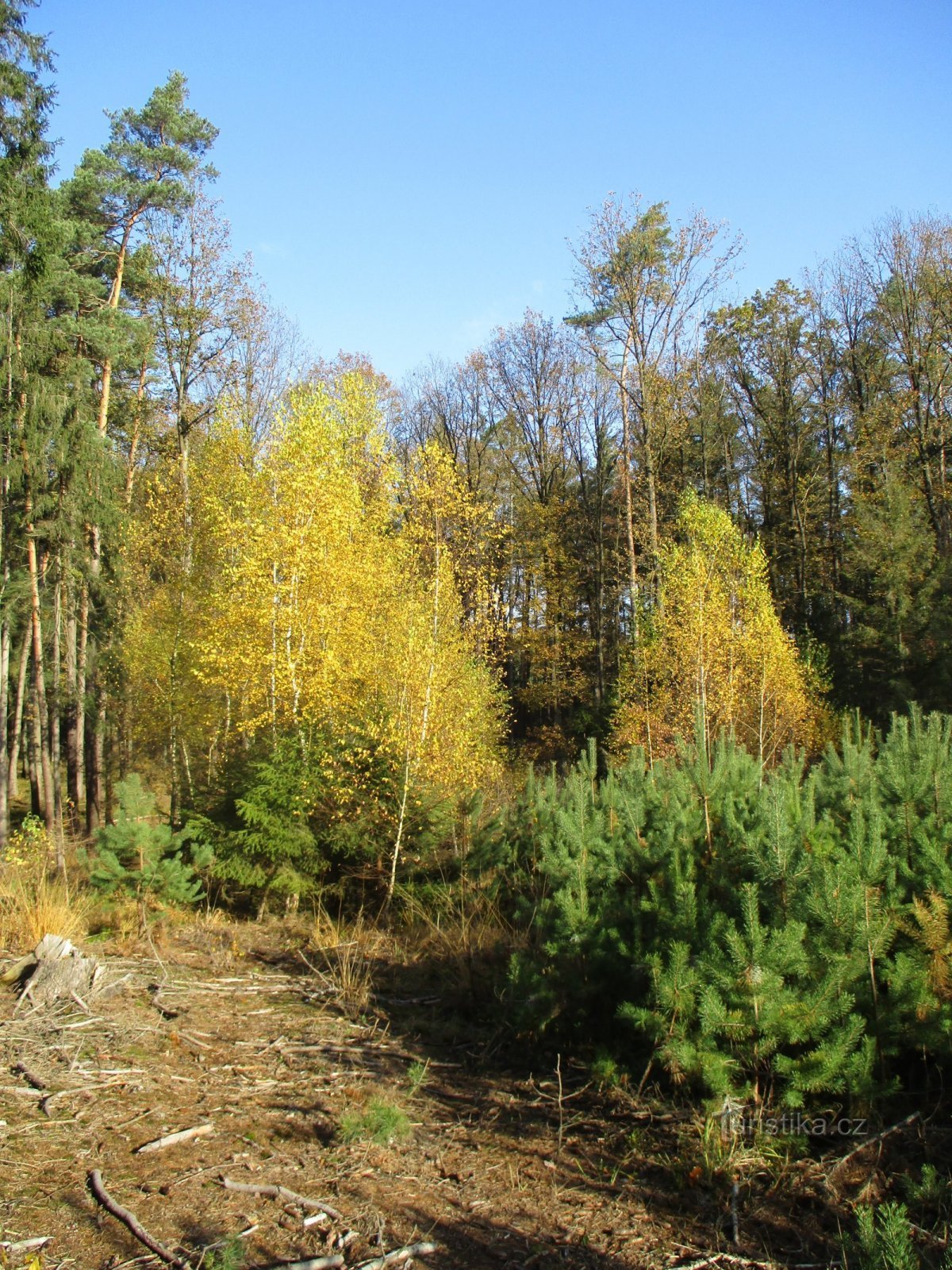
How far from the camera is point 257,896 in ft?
35.4

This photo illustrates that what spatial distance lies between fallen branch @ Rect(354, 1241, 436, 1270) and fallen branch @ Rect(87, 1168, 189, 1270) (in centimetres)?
66

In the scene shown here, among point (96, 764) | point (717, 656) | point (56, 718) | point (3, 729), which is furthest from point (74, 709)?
point (717, 656)

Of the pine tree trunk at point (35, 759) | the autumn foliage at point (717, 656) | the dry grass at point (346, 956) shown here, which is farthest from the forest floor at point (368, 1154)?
the autumn foliage at point (717, 656)

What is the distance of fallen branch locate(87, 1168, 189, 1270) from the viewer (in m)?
3.20

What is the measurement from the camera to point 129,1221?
11.2 ft

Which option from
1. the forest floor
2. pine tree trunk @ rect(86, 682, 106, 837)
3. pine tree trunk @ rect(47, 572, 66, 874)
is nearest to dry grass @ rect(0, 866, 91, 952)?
the forest floor

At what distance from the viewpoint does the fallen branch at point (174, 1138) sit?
4090mm

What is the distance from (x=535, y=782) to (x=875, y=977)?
4.95 meters

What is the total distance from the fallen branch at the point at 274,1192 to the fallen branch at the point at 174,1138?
0.48 m

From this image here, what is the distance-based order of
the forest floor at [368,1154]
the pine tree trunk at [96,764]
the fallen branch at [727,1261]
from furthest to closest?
the pine tree trunk at [96,764]
the forest floor at [368,1154]
the fallen branch at [727,1261]

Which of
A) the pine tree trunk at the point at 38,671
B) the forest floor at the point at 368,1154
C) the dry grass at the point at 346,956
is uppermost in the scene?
the pine tree trunk at the point at 38,671

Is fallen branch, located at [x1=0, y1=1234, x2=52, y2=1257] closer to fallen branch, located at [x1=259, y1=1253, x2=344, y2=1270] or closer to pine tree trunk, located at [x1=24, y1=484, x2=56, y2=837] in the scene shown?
fallen branch, located at [x1=259, y1=1253, x2=344, y2=1270]

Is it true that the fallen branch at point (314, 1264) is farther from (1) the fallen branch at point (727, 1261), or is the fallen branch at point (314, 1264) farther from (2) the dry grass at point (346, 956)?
(2) the dry grass at point (346, 956)

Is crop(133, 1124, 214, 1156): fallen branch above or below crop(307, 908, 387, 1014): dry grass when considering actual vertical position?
above
